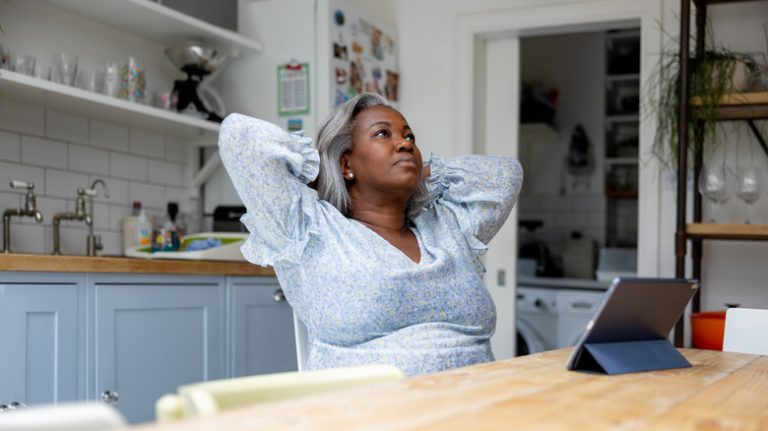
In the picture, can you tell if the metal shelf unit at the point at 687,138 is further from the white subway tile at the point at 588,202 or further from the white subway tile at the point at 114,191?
the white subway tile at the point at 588,202

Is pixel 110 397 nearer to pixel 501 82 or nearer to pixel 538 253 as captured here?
pixel 501 82

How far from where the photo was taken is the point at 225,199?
149 inches

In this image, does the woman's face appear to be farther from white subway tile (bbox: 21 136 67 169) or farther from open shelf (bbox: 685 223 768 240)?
open shelf (bbox: 685 223 768 240)

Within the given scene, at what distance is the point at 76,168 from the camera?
3227 millimetres

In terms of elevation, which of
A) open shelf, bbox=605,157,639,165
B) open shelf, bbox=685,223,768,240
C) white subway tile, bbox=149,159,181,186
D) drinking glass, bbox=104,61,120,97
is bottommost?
open shelf, bbox=685,223,768,240

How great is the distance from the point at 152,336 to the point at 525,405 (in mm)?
1973

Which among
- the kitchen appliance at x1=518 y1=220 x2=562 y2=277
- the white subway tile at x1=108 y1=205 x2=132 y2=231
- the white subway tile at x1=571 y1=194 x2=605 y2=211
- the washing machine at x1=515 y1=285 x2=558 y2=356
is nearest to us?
the white subway tile at x1=108 y1=205 x2=132 y2=231

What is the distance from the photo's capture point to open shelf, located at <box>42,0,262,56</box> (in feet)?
10.3

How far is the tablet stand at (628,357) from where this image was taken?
133cm

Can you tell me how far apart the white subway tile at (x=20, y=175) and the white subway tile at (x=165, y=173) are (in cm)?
57

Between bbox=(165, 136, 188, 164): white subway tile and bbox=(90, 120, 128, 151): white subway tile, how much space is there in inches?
10.1

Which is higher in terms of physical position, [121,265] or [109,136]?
[109,136]

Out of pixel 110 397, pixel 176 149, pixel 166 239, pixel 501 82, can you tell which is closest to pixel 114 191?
pixel 166 239

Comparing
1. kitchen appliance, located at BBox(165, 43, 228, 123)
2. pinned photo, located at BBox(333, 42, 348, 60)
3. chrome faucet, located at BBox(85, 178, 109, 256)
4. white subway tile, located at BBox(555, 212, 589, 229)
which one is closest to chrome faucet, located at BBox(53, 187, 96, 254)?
chrome faucet, located at BBox(85, 178, 109, 256)
